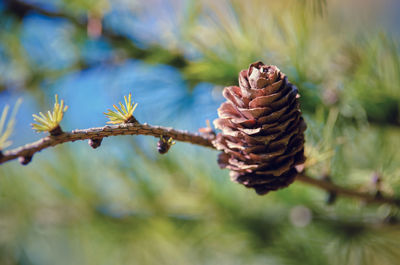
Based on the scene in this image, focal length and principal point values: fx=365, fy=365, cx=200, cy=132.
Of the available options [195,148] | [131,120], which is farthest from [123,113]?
[195,148]

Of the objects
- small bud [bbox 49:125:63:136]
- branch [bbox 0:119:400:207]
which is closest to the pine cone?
branch [bbox 0:119:400:207]

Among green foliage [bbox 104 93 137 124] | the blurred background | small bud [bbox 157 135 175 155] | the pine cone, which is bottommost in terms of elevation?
small bud [bbox 157 135 175 155]

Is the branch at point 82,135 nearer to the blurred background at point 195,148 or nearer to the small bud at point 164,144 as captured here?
the small bud at point 164,144

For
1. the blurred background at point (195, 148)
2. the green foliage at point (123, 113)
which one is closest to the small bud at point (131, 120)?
the green foliage at point (123, 113)

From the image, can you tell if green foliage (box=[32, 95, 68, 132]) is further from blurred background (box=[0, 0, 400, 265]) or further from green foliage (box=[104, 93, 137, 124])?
blurred background (box=[0, 0, 400, 265])

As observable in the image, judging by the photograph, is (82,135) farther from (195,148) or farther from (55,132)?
(195,148)
